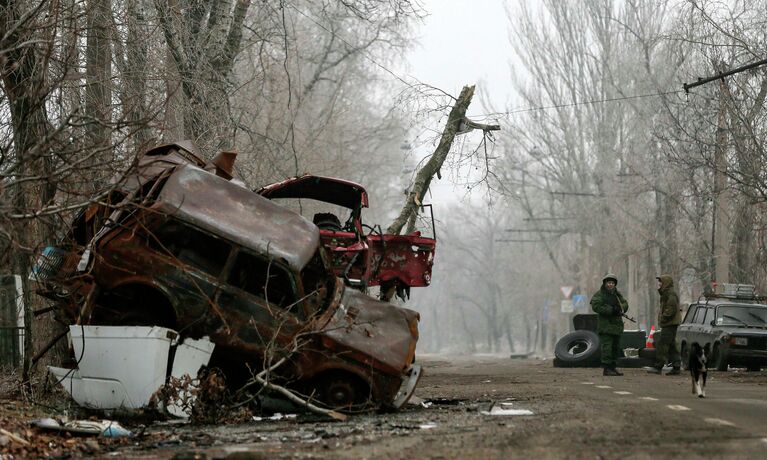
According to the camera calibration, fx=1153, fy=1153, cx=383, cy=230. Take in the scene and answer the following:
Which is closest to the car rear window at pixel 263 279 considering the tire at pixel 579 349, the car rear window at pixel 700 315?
the car rear window at pixel 700 315

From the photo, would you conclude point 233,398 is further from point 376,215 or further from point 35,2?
point 376,215

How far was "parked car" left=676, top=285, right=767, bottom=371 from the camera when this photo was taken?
22891 mm

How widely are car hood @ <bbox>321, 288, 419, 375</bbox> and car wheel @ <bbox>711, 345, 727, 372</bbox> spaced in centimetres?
1221

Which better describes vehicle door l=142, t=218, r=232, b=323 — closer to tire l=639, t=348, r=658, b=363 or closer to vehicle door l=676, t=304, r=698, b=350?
vehicle door l=676, t=304, r=698, b=350

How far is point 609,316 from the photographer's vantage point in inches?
792

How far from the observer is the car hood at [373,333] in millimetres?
11844

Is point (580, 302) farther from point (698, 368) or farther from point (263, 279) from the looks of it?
point (263, 279)

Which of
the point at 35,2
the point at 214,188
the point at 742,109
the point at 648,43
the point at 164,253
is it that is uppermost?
the point at 648,43

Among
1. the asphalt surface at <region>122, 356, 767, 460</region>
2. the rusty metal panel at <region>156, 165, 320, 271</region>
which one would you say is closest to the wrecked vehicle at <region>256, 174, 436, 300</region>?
the asphalt surface at <region>122, 356, 767, 460</region>

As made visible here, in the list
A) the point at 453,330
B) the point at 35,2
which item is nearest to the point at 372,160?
the point at 35,2

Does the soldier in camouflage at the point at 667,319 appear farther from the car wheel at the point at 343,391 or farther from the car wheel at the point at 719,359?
the car wheel at the point at 343,391

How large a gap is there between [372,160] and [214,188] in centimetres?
4427

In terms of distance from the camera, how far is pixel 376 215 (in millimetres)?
63844

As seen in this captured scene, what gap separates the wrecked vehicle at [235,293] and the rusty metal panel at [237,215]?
0.01 metres
